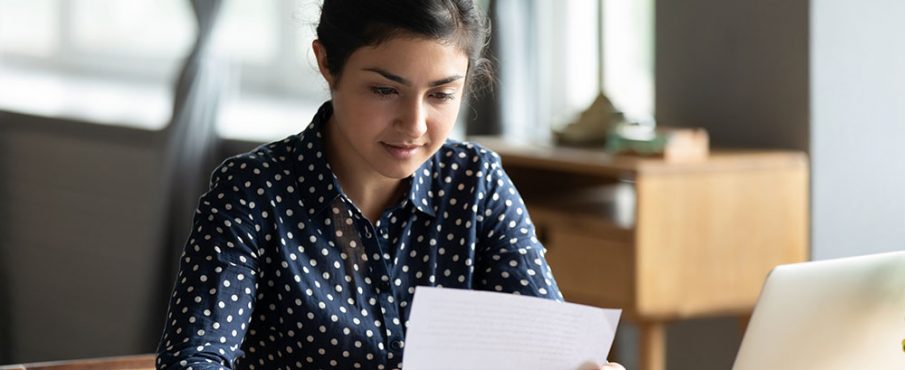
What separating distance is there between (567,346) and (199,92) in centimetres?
267

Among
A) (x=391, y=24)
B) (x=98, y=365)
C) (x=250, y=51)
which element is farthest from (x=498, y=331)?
(x=250, y=51)

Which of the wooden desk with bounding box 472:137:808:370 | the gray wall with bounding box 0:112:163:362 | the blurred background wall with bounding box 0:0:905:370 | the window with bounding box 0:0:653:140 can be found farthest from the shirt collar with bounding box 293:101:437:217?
the gray wall with bounding box 0:112:163:362

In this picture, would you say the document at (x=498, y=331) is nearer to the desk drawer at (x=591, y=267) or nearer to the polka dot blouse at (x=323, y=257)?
the polka dot blouse at (x=323, y=257)

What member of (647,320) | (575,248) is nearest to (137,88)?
(575,248)

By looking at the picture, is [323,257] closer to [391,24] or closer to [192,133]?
[391,24]

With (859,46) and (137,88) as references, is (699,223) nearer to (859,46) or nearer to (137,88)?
(859,46)

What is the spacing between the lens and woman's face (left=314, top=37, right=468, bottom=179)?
1541 mm

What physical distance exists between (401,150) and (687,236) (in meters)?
1.39

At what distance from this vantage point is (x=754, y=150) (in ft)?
10.0

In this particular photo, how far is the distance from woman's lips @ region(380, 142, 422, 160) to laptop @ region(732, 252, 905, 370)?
440 millimetres

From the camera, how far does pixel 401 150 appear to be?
1.57 metres

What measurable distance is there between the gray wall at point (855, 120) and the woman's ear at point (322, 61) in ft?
5.23

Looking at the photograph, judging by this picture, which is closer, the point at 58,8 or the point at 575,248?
the point at 575,248

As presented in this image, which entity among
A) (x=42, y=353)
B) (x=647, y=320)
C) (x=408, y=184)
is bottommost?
(x=42, y=353)
